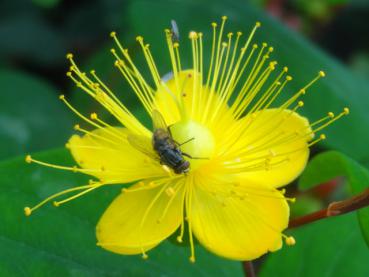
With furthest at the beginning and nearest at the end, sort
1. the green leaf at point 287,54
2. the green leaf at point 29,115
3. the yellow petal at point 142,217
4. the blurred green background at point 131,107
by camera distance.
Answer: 1. the green leaf at point 29,115
2. the green leaf at point 287,54
3. the blurred green background at point 131,107
4. the yellow petal at point 142,217

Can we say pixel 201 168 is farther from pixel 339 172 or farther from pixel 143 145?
pixel 339 172

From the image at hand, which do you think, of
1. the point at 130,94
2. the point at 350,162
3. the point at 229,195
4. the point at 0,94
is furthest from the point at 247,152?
the point at 0,94

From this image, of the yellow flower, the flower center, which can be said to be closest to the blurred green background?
the yellow flower

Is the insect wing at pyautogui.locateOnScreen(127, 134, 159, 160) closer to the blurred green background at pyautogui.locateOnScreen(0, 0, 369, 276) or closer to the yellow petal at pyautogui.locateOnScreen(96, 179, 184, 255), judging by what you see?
the yellow petal at pyautogui.locateOnScreen(96, 179, 184, 255)

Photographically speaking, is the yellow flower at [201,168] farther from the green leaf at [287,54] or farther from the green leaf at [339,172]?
the green leaf at [287,54]

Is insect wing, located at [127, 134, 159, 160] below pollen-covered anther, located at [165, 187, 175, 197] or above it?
above

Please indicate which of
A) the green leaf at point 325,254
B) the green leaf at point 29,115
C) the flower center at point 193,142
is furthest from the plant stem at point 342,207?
the green leaf at point 29,115
